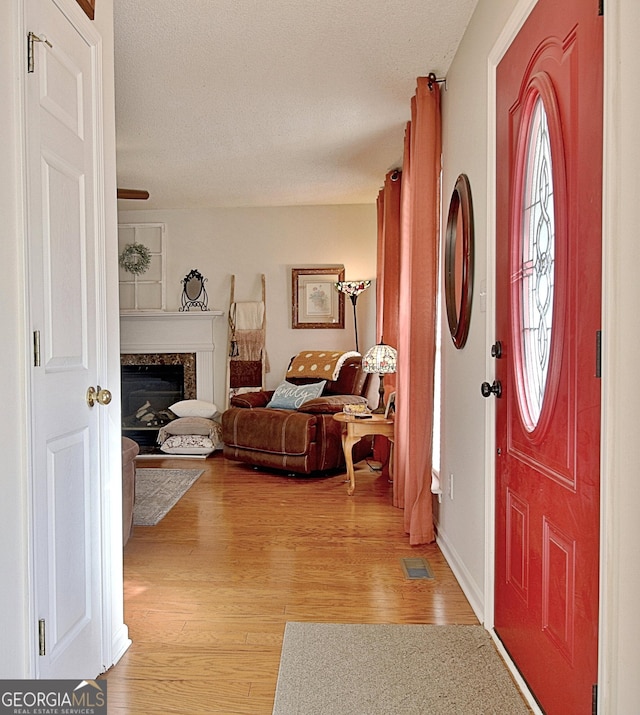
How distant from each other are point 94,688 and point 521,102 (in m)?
2.31

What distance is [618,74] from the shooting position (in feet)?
4.15

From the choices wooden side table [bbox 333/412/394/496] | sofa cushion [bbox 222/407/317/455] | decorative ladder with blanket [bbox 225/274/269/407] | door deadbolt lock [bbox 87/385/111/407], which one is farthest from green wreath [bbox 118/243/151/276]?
door deadbolt lock [bbox 87/385/111/407]

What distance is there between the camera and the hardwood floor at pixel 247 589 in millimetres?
1970

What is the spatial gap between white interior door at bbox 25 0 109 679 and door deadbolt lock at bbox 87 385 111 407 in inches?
0.9

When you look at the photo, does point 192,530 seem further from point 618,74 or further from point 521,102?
point 618,74

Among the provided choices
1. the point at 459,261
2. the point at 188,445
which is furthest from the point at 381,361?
the point at 188,445

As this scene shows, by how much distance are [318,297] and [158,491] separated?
2747 millimetres

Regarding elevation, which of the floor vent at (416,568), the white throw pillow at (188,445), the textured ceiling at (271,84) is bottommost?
the floor vent at (416,568)

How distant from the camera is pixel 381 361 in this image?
443cm

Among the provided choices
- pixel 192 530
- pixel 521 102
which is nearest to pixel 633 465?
pixel 521 102

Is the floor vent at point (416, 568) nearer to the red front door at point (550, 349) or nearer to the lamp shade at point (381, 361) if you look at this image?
the red front door at point (550, 349)

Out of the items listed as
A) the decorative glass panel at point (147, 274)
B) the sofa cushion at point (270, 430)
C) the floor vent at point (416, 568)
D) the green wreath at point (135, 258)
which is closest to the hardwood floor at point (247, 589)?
the floor vent at point (416, 568)

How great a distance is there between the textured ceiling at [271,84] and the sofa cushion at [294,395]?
188 cm

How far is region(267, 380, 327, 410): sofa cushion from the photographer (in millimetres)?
5469
